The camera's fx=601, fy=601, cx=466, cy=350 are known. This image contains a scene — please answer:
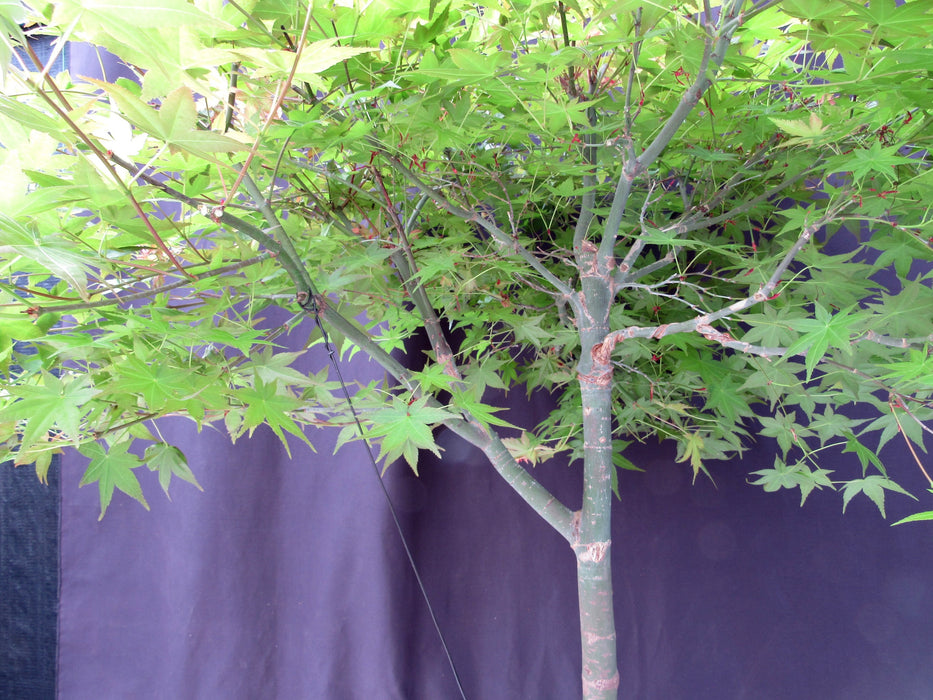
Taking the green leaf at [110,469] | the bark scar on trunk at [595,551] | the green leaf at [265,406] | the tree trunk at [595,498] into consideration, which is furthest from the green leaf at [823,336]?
the green leaf at [110,469]

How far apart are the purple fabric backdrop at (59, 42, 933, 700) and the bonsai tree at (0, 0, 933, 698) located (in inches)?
19.2

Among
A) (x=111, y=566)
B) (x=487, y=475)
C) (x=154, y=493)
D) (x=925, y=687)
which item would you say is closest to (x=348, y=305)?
(x=487, y=475)

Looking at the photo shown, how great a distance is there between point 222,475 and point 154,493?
165 mm

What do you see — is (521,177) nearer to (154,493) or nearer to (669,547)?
(669,547)

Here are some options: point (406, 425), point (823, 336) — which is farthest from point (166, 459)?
point (823, 336)

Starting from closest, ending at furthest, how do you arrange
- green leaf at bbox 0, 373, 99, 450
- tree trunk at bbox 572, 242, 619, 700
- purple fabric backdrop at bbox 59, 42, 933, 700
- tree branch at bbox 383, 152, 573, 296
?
green leaf at bbox 0, 373, 99, 450 < tree branch at bbox 383, 152, 573, 296 < tree trunk at bbox 572, 242, 619, 700 < purple fabric backdrop at bbox 59, 42, 933, 700

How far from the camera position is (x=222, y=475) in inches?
53.2

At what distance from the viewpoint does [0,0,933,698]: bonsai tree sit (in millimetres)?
446

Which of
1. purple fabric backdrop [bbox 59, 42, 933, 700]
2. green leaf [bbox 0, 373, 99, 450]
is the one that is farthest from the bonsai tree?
purple fabric backdrop [bbox 59, 42, 933, 700]

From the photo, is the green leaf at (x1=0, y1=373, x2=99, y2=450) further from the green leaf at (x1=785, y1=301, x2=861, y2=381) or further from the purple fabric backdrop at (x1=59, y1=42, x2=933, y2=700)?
the purple fabric backdrop at (x1=59, y1=42, x2=933, y2=700)

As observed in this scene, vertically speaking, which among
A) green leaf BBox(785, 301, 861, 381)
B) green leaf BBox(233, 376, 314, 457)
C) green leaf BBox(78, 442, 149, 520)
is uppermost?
green leaf BBox(785, 301, 861, 381)

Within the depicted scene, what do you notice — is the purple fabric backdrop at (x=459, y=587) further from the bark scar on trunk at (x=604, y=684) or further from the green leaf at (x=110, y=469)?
the green leaf at (x=110, y=469)

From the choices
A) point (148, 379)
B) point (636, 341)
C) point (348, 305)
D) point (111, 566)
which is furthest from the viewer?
point (111, 566)

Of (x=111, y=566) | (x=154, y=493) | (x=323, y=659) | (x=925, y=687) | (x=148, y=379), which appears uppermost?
(x=148, y=379)
